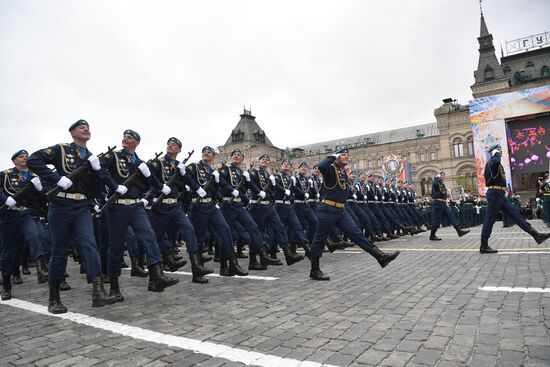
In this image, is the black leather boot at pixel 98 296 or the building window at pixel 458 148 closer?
the black leather boot at pixel 98 296

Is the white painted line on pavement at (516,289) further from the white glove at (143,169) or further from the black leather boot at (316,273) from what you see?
the white glove at (143,169)

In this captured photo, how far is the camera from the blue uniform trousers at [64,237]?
4527 millimetres

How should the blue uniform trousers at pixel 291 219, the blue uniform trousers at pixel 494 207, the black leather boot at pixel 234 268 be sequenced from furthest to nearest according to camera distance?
1. the blue uniform trousers at pixel 291 219
2. the blue uniform trousers at pixel 494 207
3. the black leather boot at pixel 234 268

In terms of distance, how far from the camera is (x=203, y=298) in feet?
15.5

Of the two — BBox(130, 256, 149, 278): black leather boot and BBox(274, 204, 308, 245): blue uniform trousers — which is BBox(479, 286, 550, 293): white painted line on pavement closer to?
BBox(274, 204, 308, 245): blue uniform trousers

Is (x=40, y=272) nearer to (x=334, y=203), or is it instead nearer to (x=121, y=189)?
(x=121, y=189)

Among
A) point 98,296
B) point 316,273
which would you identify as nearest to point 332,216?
point 316,273

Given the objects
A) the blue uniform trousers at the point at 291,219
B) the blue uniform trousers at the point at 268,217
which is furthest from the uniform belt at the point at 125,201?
the blue uniform trousers at the point at 291,219

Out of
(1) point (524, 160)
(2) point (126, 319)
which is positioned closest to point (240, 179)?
(2) point (126, 319)

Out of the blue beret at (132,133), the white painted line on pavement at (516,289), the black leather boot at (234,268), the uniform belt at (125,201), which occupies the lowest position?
the white painted line on pavement at (516,289)

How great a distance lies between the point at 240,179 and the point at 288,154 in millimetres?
69784

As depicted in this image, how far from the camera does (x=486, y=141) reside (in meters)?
36.3

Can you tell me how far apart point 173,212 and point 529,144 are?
4045 cm

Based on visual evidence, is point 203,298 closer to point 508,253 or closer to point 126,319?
point 126,319
